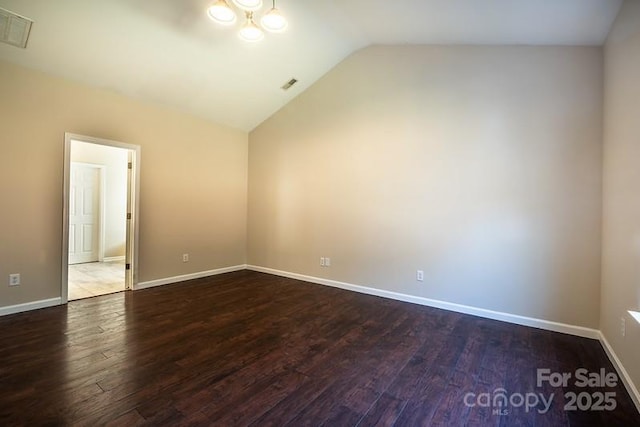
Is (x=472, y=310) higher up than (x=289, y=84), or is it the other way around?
(x=289, y=84)

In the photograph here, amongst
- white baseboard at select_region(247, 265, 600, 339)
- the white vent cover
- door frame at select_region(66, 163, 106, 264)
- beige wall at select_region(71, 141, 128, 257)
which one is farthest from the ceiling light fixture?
door frame at select_region(66, 163, 106, 264)

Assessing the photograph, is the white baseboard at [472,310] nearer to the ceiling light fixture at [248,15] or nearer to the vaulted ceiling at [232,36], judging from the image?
the vaulted ceiling at [232,36]

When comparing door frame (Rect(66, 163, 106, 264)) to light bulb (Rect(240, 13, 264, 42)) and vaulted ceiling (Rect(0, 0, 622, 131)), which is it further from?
light bulb (Rect(240, 13, 264, 42))

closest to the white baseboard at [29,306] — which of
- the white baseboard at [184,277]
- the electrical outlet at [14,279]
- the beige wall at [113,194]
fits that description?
the electrical outlet at [14,279]

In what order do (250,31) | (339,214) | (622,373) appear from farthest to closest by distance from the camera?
(339,214), (250,31), (622,373)

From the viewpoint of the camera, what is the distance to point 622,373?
7.09ft

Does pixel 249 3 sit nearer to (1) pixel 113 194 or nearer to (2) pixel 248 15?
(2) pixel 248 15

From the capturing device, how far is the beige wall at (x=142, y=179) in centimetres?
319

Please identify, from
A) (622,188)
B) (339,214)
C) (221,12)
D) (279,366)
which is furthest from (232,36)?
(622,188)

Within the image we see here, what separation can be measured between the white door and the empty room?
1.62m

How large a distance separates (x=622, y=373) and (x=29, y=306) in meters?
5.64

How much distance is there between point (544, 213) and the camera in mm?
3049

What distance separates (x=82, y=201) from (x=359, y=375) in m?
6.87

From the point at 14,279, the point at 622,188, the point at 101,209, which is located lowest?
the point at 14,279
